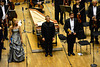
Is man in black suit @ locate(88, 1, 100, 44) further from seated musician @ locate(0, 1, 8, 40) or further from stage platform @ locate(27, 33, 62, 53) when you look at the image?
seated musician @ locate(0, 1, 8, 40)

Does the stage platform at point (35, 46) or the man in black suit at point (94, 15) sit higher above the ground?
the man in black suit at point (94, 15)

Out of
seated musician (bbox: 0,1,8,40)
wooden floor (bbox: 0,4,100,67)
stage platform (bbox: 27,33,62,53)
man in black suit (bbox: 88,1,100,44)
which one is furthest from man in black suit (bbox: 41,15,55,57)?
seated musician (bbox: 0,1,8,40)

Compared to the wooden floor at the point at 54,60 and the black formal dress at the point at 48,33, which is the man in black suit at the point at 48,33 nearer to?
the black formal dress at the point at 48,33

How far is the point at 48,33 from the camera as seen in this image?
31.8ft

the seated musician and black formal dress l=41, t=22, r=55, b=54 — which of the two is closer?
black formal dress l=41, t=22, r=55, b=54

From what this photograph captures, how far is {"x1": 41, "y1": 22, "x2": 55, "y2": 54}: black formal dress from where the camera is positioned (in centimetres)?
966

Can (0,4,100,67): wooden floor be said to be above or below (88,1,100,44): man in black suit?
below

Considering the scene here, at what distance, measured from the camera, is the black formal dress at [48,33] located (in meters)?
9.66

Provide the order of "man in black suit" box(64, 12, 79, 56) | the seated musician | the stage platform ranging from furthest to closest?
the seated musician, the stage platform, "man in black suit" box(64, 12, 79, 56)

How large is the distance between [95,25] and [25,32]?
343 cm

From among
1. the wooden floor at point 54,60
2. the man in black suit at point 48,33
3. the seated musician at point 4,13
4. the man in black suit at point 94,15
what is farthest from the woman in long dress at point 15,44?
the man in black suit at point 94,15

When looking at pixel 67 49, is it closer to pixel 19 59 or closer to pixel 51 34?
pixel 51 34

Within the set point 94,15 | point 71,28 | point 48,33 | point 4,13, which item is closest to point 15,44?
point 48,33

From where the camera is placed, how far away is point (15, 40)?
9.23 m
